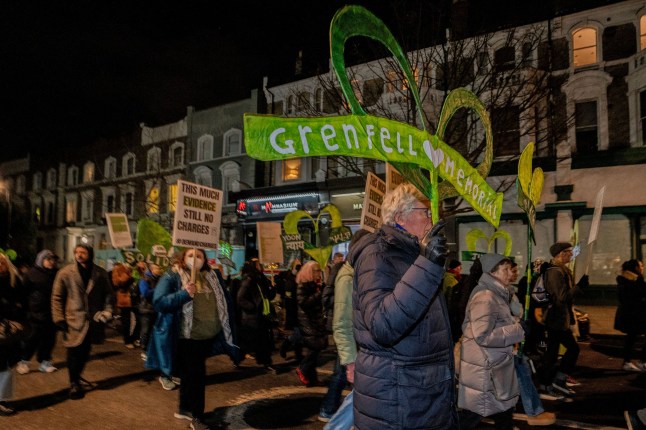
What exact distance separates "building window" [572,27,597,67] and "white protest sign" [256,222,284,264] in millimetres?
13801

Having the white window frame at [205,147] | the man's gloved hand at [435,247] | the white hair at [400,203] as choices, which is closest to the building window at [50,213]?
the white window frame at [205,147]

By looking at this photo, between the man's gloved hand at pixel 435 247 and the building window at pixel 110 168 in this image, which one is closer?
the man's gloved hand at pixel 435 247

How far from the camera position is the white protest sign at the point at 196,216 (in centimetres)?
554

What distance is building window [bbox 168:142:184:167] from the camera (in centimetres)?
3198

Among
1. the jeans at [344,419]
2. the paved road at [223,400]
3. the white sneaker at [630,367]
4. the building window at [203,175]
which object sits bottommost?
the paved road at [223,400]

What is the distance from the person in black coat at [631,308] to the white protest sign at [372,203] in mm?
4267

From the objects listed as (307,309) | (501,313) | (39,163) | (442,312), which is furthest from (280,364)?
(39,163)

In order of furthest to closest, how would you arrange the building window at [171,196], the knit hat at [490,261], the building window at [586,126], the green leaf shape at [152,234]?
the building window at [171,196]
the building window at [586,126]
the green leaf shape at [152,234]
the knit hat at [490,261]

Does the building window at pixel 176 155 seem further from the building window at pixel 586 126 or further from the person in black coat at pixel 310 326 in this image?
the person in black coat at pixel 310 326

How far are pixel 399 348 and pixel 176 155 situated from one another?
32073 mm

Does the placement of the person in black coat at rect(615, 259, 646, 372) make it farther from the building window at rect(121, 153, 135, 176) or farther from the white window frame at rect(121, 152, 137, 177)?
the building window at rect(121, 153, 135, 176)

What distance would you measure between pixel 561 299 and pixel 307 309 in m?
3.49

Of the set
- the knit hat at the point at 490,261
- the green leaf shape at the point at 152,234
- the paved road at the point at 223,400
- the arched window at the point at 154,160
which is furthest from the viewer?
the arched window at the point at 154,160

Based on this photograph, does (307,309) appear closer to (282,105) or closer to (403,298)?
(403,298)
